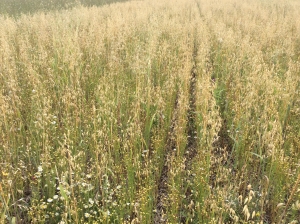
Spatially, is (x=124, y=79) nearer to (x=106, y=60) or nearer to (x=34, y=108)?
(x=106, y=60)

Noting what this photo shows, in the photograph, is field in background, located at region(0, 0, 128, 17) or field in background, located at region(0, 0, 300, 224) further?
field in background, located at region(0, 0, 128, 17)

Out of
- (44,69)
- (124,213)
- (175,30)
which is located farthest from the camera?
(175,30)

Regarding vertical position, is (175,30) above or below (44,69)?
above

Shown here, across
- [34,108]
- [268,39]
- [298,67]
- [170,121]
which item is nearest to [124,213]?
[170,121]

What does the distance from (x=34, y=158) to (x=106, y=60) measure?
8.88 feet

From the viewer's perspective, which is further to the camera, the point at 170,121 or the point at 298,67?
the point at 298,67

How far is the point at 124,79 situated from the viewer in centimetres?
391

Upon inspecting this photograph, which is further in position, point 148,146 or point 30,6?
point 30,6

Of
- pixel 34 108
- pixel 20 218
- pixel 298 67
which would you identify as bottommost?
pixel 20 218

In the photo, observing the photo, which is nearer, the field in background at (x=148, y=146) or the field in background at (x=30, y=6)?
the field in background at (x=148, y=146)

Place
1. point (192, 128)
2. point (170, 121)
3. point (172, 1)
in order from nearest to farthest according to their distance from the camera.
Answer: point (170, 121) → point (192, 128) → point (172, 1)

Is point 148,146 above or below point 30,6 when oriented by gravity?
below

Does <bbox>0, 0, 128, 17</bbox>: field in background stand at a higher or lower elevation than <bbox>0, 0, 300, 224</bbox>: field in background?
higher

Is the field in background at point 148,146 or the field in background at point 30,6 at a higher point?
the field in background at point 30,6
